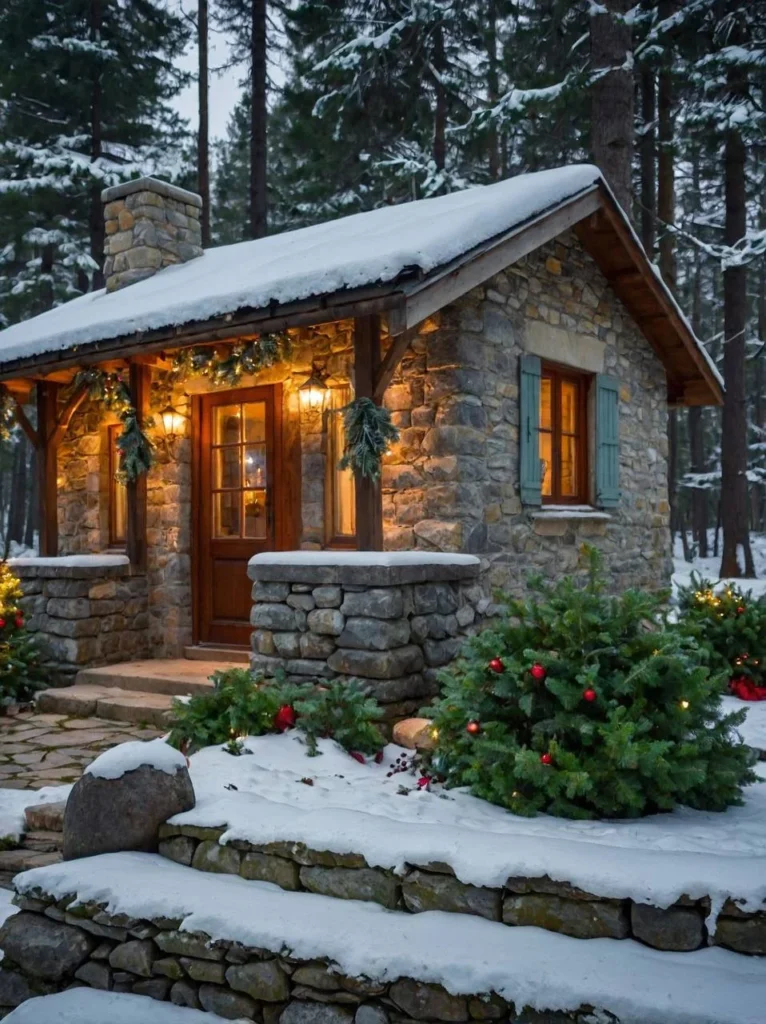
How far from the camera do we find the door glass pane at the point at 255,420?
23.9 ft

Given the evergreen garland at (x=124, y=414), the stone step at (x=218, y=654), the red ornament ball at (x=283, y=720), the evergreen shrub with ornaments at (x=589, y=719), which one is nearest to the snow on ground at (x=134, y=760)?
the red ornament ball at (x=283, y=720)

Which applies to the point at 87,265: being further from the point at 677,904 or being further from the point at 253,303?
the point at 677,904

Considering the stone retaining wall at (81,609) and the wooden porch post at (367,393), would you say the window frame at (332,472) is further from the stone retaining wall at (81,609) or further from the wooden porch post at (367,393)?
the stone retaining wall at (81,609)

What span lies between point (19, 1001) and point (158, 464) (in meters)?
4.98

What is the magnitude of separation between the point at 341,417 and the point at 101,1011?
4451mm

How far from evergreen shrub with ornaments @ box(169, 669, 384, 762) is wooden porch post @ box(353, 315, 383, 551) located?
1.11 m

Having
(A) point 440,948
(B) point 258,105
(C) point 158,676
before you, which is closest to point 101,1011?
(A) point 440,948

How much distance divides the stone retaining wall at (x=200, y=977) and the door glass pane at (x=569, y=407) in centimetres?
567

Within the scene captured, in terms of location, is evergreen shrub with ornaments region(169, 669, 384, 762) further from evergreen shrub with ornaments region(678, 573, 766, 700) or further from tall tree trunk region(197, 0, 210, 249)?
tall tree trunk region(197, 0, 210, 249)

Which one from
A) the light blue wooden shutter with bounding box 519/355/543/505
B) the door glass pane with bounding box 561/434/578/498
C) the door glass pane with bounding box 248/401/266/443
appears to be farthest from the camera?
the door glass pane with bounding box 561/434/578/498

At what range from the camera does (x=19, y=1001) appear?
10.9 ft

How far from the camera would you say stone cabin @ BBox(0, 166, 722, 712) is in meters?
5.67

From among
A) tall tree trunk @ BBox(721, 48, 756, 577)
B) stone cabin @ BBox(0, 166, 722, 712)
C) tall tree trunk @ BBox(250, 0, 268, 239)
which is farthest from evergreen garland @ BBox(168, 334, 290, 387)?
tall tree trunk @ BBox(250, 0, 268, 239)

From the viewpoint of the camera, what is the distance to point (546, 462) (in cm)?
754
